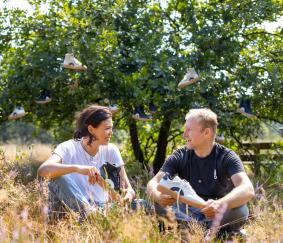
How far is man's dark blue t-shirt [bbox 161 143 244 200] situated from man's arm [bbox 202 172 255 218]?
148 millimetres

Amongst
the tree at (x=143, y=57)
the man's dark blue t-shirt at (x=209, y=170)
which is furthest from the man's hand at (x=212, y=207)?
the tree at (x=143, y=57)

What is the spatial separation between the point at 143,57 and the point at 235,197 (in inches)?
143

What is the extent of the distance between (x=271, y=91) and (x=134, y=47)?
1925mm

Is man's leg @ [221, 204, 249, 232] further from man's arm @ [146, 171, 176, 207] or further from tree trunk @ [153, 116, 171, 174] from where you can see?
tree trunk @ [153, 116, 171, 174]

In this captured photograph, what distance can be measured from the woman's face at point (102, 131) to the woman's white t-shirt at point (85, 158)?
0.45 ft

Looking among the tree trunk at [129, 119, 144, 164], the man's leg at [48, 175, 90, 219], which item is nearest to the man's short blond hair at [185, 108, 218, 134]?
the man's leg at [48, 175, 90, 219]

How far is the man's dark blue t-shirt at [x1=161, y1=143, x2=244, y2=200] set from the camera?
3.75 metres

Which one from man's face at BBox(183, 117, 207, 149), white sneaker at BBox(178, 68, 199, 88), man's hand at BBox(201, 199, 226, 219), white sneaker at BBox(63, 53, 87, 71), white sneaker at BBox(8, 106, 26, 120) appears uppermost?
white sneaker at BBox(63, 53, 87, 71)

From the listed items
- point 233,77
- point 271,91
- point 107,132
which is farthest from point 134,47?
point 107,132

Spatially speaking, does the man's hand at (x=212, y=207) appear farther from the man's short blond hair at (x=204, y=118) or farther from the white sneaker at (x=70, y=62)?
the white sneaker at (x=70, y=62)

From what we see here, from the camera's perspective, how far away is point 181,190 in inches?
136

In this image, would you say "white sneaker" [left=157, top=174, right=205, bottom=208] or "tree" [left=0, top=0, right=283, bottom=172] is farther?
"tree" [left=0, top=0, right=283, bottom=172]

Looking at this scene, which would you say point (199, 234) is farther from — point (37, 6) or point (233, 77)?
point (37, 6)

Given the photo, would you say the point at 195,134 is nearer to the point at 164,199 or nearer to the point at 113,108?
the point at 164,199
